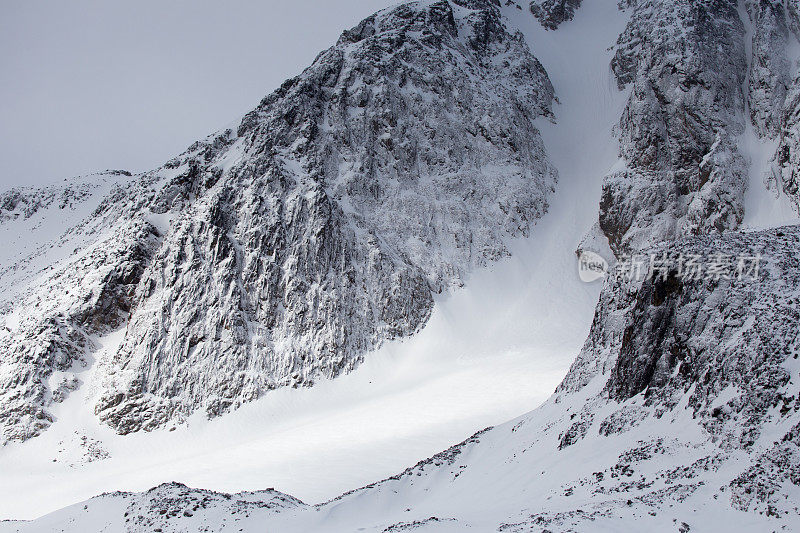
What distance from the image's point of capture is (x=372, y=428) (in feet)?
127

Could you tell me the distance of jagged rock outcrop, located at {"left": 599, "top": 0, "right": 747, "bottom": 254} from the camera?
159 ft

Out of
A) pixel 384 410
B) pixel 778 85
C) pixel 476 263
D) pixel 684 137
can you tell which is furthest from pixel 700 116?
pixel 384 410

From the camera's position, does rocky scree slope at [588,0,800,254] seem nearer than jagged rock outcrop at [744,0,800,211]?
No

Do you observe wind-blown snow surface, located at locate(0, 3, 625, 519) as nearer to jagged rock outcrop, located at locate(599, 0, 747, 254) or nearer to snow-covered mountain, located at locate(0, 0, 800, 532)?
snow-covered mountain, located at locate(0, 0, 800, 532)

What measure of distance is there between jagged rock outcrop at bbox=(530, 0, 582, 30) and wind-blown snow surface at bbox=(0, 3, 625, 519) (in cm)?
4409

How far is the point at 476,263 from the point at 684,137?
1027 inches

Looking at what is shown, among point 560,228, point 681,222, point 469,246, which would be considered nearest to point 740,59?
point 681,222

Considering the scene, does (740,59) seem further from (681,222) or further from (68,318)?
(68,318)

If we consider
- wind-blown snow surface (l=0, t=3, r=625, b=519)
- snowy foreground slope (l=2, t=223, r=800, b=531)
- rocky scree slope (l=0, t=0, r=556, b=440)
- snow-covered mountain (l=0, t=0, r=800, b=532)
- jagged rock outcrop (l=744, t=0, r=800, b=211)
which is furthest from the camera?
rocky scree slope (l=0, t=0, r=556, b=440)

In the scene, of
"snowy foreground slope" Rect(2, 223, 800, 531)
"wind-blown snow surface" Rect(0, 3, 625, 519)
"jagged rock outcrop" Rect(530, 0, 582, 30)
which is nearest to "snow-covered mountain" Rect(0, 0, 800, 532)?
"snowy foreground slope" Rect(2, 223, 800, 531)

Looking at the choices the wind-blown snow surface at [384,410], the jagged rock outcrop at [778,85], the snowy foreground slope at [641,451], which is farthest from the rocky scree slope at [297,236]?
the snowy foreground slope at [641,451]

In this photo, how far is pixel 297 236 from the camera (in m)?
56.8

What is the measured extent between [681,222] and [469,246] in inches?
910

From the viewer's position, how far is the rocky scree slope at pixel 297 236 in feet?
161
